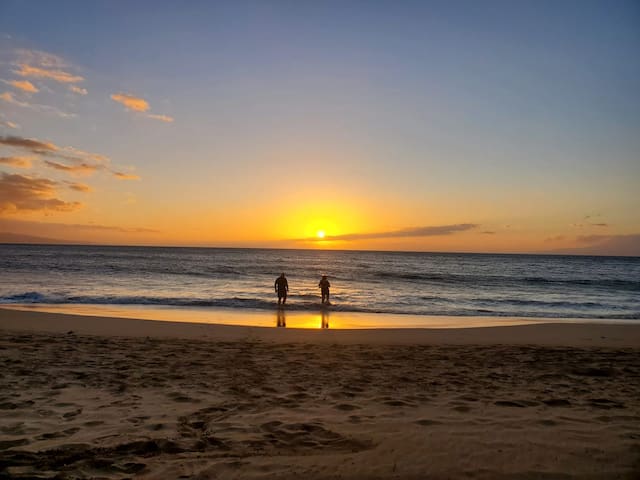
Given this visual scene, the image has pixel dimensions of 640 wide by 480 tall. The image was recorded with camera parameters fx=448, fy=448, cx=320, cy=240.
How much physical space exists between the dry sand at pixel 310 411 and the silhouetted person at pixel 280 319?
5.94 metres

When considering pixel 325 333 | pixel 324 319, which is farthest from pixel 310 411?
pixel 324 319

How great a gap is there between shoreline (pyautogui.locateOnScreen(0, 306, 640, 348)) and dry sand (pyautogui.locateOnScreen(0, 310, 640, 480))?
4.78ft

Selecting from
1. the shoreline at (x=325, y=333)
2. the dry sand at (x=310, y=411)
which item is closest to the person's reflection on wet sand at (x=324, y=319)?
the shoreline at (x=325, y=333)

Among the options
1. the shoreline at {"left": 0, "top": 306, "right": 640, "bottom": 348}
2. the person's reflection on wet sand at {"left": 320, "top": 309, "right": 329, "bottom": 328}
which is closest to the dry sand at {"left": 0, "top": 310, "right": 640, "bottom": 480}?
the shoreline at {"left": 0, "top": 306, "right": 640, "bottom": 348}

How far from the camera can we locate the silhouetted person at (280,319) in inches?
662

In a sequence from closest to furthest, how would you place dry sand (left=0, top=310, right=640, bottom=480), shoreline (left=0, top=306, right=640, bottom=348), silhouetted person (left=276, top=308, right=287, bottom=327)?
dry sand (left=0, top=310, right=640, bottom=480) → shoreline (left=0, top=306, right=640, bottom=348) → silhouetted person (left=276, top=308, right=287, bottom=327)

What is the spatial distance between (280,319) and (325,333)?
5.17 metres

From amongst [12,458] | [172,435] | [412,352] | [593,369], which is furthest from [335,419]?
[593,369]

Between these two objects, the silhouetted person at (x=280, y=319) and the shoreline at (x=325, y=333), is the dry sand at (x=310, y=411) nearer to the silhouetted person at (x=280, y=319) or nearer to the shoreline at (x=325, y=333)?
the shoreline at (x=325, y=333)

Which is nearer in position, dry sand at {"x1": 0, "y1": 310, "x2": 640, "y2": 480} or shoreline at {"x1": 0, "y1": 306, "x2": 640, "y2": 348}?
dry sand at {"x1": 0, "y1": 310, "x2": 640, "y2": 480}

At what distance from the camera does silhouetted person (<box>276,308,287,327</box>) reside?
16.8 meters

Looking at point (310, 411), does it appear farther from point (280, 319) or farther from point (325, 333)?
point (280, 319)

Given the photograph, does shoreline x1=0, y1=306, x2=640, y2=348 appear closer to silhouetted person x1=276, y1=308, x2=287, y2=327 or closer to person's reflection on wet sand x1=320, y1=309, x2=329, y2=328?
silhouetted person x1=276, y1=308, x2=287, y2=327

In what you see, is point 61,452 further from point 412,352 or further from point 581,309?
point 581,309
